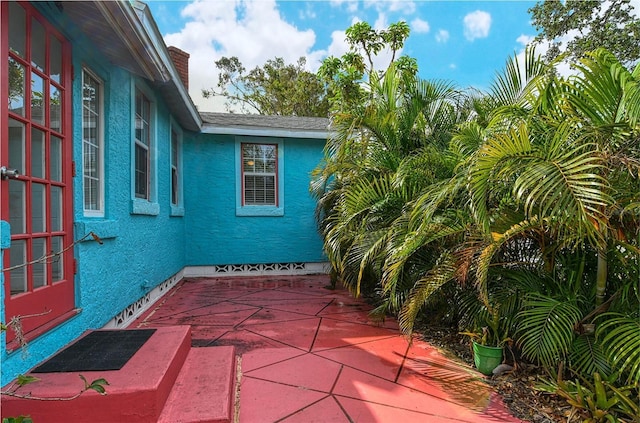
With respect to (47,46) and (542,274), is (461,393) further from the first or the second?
(47,46)

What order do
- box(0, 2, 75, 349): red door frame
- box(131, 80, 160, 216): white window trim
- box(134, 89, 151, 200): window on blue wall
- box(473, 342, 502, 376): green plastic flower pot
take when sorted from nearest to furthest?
1. box(0, 2, 75, 349): red door frame
2. box(473, 342, 502, 376): green plastic flower pot
3. box(131, 80, 160, 216): white window trim
4. box(134, 89, 151, 200): window on blue wall

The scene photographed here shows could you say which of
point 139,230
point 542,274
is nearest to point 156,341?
point 139,230

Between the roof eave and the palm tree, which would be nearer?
the palm tree

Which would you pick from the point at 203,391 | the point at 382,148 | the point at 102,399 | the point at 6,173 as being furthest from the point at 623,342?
the point at 6,173

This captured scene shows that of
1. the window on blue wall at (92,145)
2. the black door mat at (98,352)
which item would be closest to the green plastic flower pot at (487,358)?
the black door mat at (98,352)

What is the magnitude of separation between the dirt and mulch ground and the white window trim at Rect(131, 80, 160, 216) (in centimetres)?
412

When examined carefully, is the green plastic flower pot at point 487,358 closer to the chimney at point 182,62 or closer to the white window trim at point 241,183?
the white window trim at point 241,183

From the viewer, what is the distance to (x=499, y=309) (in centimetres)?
289

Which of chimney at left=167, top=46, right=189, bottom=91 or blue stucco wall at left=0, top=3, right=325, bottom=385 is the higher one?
chimney at left=167, top=46, right=189, bottom=91

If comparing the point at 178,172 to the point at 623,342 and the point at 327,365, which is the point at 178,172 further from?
the point at 623,342

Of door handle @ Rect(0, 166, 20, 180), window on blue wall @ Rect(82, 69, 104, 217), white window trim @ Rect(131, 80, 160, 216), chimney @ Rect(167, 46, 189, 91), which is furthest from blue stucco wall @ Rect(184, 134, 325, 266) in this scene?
door handle @ Rect(0, 166, 20, 180)

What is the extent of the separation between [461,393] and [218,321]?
2.96 meters

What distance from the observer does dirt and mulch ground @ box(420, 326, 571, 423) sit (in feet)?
7.70

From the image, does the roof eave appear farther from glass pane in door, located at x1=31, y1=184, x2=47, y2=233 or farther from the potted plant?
the potted plant
